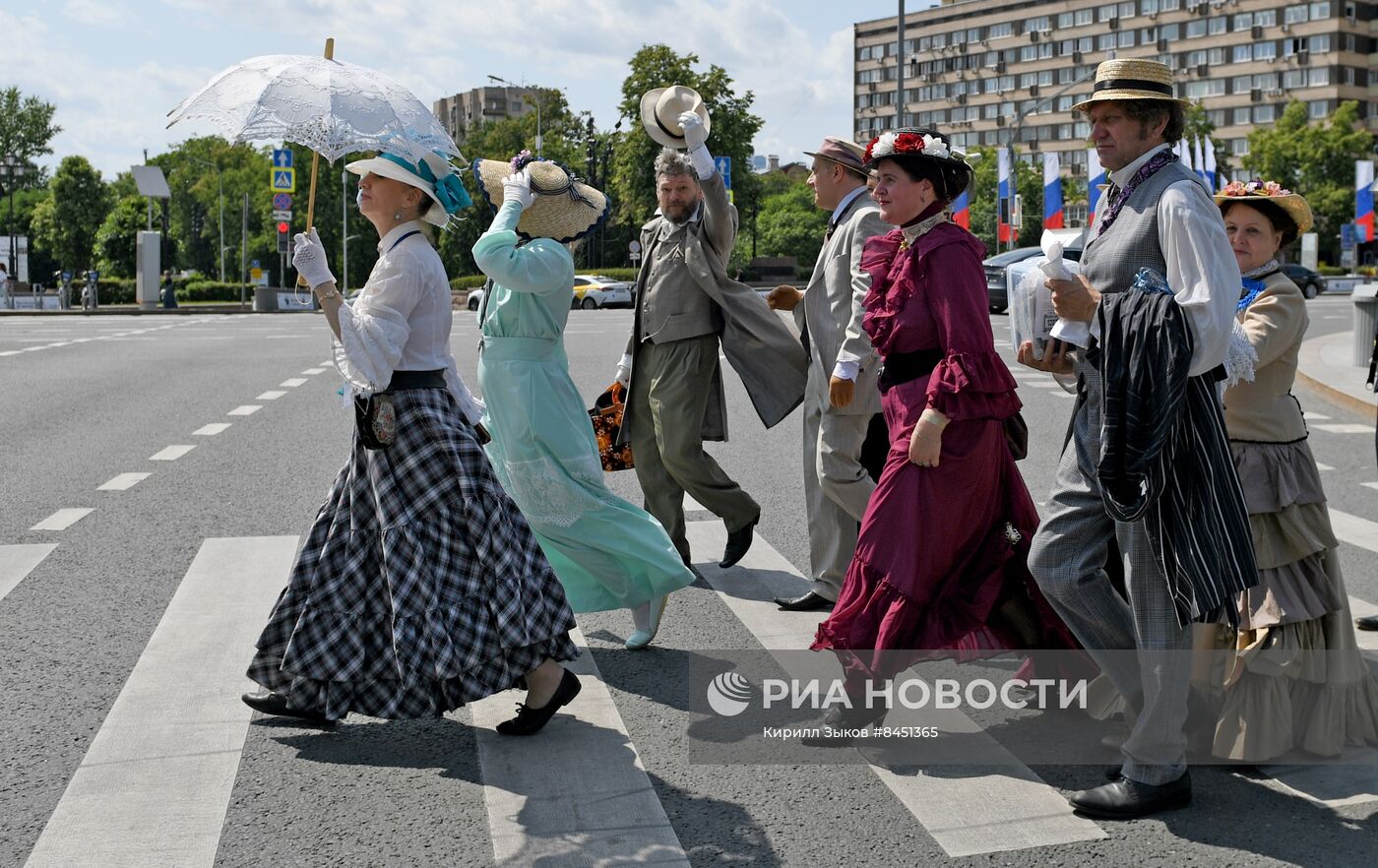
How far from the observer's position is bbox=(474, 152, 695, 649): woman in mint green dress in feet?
17.5

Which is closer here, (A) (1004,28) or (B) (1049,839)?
(B) (1049,839)

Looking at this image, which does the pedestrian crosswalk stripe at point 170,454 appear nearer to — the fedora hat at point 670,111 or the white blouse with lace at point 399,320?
the fedora hat at point 670,111

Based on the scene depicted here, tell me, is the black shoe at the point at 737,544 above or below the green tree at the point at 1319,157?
below

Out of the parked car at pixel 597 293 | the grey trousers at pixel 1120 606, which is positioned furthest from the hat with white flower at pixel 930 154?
the parked car at pixel 597 293

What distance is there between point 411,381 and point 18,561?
3625 millimetres

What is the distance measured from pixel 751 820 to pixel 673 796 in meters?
0.27

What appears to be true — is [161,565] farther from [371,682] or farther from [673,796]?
[673,796]

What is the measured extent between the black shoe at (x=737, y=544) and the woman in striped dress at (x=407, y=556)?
97.0 inches

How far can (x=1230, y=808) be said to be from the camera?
153 inches

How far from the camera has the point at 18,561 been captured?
23.6ft

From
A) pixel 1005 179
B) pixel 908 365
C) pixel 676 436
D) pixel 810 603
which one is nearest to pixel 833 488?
pixel 810 603

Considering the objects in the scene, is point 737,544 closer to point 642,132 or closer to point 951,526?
point 951,526

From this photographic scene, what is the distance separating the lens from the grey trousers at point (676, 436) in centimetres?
660

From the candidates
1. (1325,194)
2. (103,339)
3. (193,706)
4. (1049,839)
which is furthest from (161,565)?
(1325,194)
